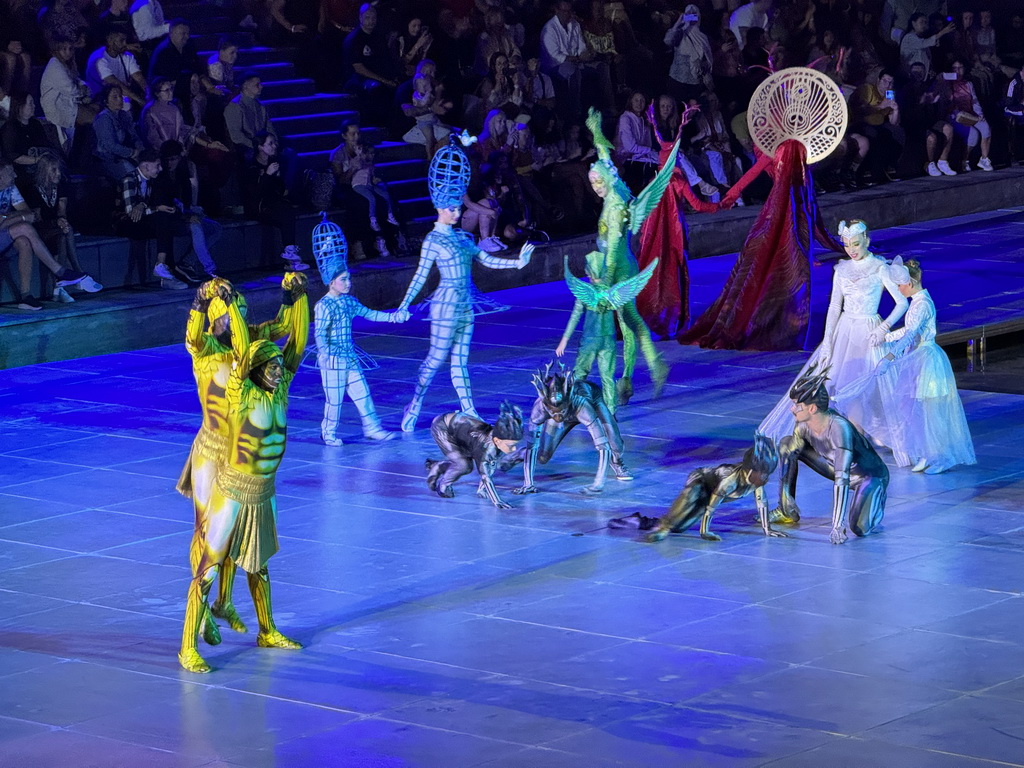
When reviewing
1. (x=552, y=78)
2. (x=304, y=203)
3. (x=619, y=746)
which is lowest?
(x=619, y=746)

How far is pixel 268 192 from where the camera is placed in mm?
19031

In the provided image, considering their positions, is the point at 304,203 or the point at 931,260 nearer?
the point at 304,203

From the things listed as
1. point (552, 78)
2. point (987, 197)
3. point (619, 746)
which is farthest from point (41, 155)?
point (987, 197)

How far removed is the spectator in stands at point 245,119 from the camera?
1930cm

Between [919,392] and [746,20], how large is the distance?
14.5 metres

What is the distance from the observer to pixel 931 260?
69.0 ft

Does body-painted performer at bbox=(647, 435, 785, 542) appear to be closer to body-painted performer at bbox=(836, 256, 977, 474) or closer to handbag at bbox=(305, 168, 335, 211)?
body-painted performer at bbox=(836, 256, 977, 474)

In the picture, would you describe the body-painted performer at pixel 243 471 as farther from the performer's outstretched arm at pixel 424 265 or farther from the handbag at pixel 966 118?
the handbag at pixel 966 118

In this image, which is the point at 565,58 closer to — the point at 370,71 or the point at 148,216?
the point at 370,71

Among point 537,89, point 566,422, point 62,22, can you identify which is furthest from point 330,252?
point 537,89

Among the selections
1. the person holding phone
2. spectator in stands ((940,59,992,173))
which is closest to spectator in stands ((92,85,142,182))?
the person holding phone

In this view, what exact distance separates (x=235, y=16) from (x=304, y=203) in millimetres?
3982

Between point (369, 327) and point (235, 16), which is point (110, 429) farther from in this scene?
point (235, 16)

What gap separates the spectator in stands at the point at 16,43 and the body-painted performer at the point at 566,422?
8432mm
